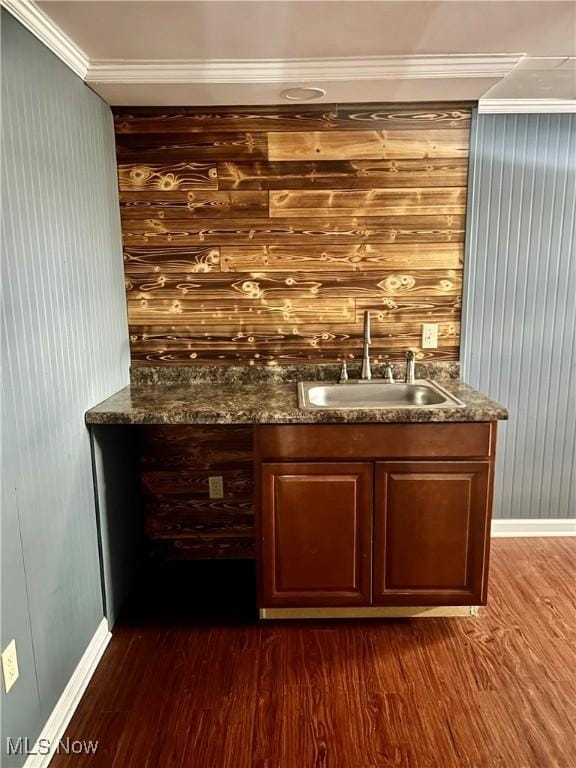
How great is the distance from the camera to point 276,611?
217 centimetres

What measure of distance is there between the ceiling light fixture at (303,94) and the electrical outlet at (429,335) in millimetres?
1110

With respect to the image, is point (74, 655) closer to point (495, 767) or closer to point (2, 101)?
point (495, 767)

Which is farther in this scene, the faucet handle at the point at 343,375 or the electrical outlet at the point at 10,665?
the faucet handle at the point at 343,375

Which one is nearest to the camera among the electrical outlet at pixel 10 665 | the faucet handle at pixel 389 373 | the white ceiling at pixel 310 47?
the electrical outlet at pixel 10 665

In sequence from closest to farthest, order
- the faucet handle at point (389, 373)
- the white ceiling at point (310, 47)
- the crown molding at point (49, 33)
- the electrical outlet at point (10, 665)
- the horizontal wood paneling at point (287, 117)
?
1. the electrical outlet at point (10, 665)
2. the crown molding at point (49, 33)
3. the white ceiling at point (310, 47)
4. the horizontal wood paneling at point (287, 117)
5. the faucet handle at point (389, 373)

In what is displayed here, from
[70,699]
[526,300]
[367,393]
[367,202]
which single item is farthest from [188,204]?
[70,699]

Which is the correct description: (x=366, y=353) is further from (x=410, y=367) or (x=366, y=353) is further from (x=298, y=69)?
(x=298, y=69)

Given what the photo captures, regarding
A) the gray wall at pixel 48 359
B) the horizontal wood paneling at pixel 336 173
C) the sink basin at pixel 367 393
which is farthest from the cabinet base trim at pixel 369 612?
the horizontal wood paneling at pixel 336 173

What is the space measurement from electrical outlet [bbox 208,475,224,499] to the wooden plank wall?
59 centimetres

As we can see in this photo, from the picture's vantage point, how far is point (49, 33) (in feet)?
5.49

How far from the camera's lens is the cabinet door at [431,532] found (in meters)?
2.02

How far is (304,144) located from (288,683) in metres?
2.19

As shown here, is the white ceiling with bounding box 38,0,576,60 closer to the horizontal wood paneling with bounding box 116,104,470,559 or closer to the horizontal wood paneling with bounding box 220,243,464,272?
the horizontal wood paneling with bounding box 116,104,470,559

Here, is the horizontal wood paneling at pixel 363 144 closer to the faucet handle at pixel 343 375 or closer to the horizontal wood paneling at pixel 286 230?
the horizontal wood paneling at pixel 286 230
